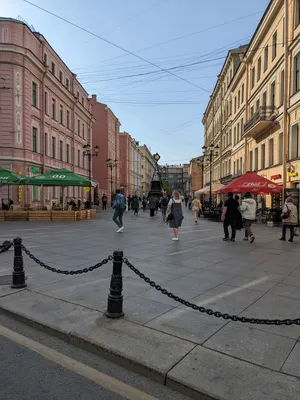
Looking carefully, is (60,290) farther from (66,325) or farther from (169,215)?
(169,215)

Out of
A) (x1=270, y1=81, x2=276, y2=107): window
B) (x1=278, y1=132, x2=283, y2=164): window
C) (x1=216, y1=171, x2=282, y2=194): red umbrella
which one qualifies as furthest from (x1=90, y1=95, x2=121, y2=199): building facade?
(x1=216, y1=171, x2=282, y2=194): red umbrella

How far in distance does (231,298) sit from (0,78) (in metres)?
25.9

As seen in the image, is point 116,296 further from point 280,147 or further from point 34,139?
point 34,139

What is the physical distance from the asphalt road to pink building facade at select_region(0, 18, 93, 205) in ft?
76.9

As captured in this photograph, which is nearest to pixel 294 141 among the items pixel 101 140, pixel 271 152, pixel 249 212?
pixel 271 152

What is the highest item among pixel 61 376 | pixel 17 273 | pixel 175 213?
pixel 175 213

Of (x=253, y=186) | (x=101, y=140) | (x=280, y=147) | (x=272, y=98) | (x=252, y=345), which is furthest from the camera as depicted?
(x=101, y=140)

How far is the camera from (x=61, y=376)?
9.98ft

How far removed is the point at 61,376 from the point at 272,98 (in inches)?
965

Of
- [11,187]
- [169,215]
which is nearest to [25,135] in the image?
[11,187]

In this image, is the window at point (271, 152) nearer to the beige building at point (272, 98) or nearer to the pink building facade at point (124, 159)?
the beige building at point (272, 98)

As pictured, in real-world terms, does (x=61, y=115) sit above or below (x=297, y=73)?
above

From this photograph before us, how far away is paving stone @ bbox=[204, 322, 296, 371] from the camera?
10.4ft

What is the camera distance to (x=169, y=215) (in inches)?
446
